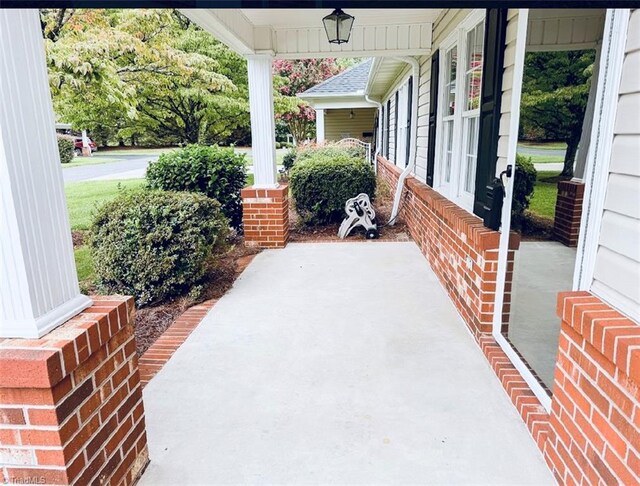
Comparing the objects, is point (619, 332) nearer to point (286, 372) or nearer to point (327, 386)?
point (327, 386)

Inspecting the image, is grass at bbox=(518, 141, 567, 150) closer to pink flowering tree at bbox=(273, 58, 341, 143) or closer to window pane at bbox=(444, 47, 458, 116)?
window pane at bbox=(444, 47, 458, 116)

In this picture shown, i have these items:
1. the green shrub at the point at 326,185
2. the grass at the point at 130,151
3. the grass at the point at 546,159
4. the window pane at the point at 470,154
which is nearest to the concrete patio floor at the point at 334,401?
the window pane at the point at 470,154

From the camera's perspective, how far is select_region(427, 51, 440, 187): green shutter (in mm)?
5238

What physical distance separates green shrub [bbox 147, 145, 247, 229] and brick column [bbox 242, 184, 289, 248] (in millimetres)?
433

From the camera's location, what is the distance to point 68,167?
21500 mm

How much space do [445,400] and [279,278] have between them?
254 centimetres

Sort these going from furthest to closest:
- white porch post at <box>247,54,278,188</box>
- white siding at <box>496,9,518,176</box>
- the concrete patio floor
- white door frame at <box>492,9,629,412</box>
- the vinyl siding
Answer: the vinyl siding
white porch post at <box>247,54,278,188</box>
white siding at <box>496,9,518,176</box>
the concrete patio floor
white door frame at <box>492,9,629,412</box>

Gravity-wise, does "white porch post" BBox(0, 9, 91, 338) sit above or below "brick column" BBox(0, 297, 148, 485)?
above

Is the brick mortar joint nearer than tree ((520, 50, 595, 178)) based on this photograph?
Yes

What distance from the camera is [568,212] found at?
559 cm

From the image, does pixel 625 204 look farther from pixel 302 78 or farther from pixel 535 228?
pixel 302 78

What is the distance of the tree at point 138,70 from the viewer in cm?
491

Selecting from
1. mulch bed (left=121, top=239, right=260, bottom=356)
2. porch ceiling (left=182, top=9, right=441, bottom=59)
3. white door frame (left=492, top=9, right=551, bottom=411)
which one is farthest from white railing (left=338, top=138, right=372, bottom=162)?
white door frame (left=492, top=9, right=551, bottom=411)

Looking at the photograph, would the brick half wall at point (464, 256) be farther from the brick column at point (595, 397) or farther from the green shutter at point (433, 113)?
the brick column at point (595, 397)
